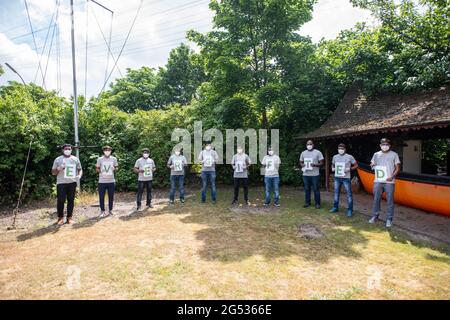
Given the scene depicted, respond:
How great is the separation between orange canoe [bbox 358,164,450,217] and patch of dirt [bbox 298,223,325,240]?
380 centimetres

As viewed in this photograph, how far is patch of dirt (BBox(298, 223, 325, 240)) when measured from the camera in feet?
21.2

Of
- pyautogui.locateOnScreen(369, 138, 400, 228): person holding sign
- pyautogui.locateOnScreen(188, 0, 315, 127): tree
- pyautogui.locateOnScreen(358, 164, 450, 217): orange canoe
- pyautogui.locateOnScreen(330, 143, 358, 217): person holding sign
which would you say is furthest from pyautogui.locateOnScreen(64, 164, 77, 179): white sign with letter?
pyautogui.locateOnScreen(358, 164, 450, 217): orange canoe

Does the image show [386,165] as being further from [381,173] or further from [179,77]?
[179,77]

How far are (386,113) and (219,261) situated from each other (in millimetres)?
9734

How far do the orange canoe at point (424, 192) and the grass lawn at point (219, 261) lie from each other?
2426mm

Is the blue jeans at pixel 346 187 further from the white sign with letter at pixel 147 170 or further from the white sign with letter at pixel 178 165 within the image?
the white sign with letter at pixel 147 170

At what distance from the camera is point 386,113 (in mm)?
11305

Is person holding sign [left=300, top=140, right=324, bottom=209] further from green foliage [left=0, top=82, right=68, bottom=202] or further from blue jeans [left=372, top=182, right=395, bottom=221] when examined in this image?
green foliage [left=0, top=82, right=68, bottom=202]

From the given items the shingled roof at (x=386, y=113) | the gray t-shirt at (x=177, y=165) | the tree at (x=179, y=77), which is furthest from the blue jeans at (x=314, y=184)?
the tree at (x=179, y=77)

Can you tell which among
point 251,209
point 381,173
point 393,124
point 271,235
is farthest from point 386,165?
point 251,209

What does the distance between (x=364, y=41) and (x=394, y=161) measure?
35.5 ft

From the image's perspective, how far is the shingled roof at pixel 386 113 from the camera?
8.73m
